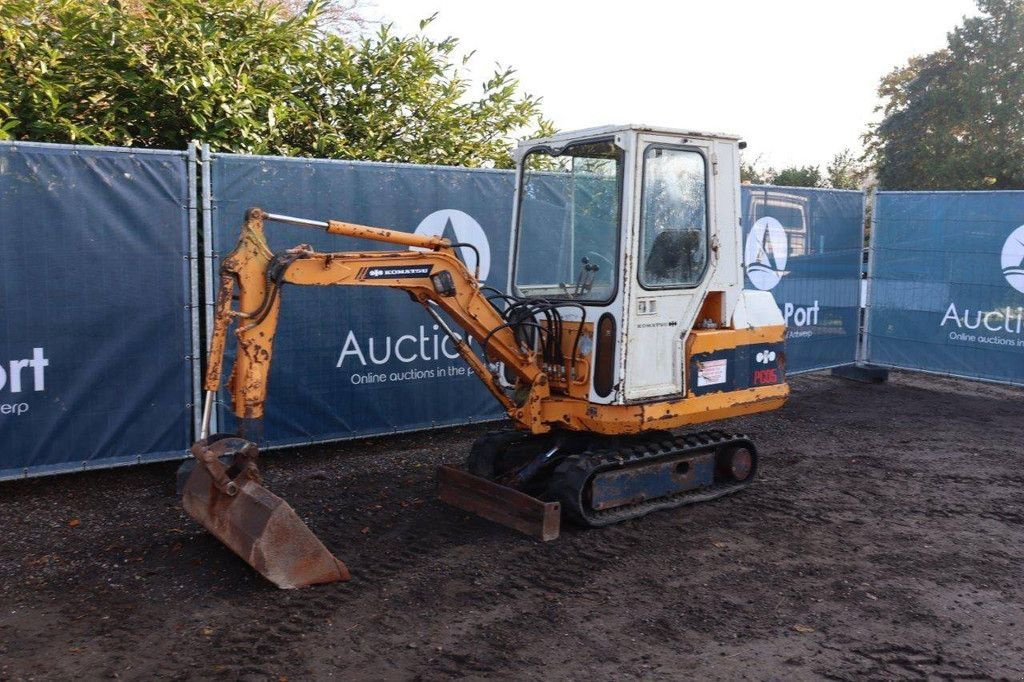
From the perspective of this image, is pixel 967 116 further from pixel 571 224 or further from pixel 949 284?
pixel 571 224

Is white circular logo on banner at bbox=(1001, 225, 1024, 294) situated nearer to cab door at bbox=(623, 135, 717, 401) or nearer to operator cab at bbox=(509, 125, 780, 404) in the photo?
operator cab at bbox=(509, 125, 780, 404)

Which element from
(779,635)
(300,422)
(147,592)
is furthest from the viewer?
(300,422)

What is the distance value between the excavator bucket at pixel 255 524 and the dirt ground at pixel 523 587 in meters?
0.13

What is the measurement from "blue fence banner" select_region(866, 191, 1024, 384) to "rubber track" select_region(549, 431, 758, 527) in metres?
5.68

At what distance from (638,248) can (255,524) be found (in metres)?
2.90

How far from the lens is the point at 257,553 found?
15.9ft

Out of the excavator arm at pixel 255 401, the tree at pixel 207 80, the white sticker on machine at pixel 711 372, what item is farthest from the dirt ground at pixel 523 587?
the tree at pixel 207 80

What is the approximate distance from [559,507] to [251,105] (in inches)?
222

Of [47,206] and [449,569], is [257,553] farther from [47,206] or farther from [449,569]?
[47,206]

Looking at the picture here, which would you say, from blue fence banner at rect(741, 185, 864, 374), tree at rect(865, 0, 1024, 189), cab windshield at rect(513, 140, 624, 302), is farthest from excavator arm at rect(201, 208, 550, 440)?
tree at rect(865, 0, 1024, 189)

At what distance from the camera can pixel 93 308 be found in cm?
682

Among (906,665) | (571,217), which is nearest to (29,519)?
(571,217)

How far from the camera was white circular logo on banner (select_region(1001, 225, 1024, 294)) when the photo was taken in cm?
1076

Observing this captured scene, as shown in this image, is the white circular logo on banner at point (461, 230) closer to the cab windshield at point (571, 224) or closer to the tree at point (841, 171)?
the cab windshield at point (571, 224)
